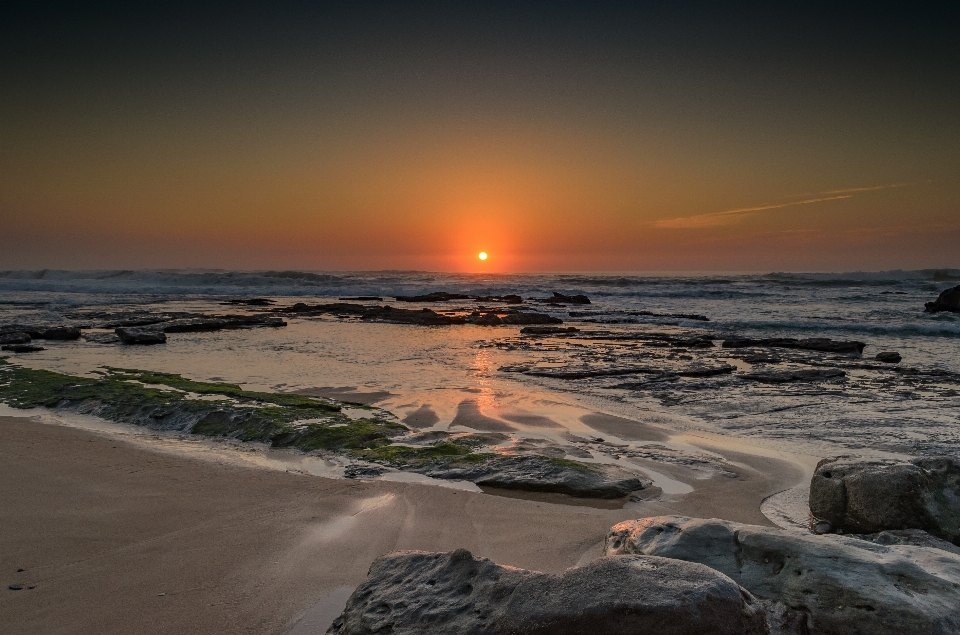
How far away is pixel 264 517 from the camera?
4.29 m

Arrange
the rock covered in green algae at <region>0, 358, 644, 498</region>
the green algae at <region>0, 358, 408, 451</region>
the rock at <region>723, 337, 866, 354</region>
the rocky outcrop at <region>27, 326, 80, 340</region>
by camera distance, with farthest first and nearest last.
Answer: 1. the rocky outcrop at <region>27, 326, 80, 340</region>
2. the rock at <region>723, 337, 866, 354</region>
3. the green algae at <region>0, 358, 408, 451</region>
4. the rock covered in green algae at <region>0, 358, 644, 498</region>

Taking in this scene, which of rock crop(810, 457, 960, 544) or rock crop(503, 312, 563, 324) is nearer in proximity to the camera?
rock crop(810, 457, 960, 544)

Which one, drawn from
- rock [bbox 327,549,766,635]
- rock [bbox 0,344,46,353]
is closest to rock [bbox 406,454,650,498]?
rock [bbox 327,549,766,635]

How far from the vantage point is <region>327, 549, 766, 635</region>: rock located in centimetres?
211

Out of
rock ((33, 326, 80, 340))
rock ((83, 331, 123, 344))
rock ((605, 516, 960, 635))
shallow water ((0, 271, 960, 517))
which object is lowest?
shallow water ((0, 271, 960, 517))

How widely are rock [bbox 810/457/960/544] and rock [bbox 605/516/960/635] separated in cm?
119

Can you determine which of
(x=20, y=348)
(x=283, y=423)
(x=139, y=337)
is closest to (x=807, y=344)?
(x=283, y=423)

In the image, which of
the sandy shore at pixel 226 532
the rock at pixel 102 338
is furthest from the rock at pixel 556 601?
the rock at pixel 102 338

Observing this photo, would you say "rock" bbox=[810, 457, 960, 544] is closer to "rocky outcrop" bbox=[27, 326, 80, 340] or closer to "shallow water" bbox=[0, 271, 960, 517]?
"shallow water" bbox=[0, 271, 960, 517]

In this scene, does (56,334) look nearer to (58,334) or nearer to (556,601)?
(58,334)

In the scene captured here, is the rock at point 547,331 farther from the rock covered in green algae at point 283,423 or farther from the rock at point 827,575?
the rock at point 827,575

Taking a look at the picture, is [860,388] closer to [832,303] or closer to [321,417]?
[321,417]

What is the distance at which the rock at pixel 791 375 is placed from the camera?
10.5 m

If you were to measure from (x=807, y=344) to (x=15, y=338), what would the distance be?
63.0 feet
